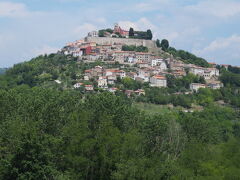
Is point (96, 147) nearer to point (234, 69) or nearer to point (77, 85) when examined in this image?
point (77, 85)

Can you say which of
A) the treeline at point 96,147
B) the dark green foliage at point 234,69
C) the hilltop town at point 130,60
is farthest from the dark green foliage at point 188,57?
the treeline at point 96,147

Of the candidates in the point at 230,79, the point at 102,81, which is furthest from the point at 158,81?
the point at 230,79

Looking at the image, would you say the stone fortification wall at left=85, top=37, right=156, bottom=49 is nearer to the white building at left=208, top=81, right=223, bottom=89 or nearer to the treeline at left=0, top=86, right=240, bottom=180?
the white building at left=208, top=81, right=223, bottom=89

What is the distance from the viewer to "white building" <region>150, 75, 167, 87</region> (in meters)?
97.6

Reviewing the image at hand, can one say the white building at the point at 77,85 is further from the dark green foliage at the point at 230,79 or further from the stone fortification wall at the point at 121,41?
the dark green foliage at the point at 230,79

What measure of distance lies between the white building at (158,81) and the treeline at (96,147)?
58.6 metres

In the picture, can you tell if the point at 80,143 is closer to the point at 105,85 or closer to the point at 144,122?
the point at 144,122

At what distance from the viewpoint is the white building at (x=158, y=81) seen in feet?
320

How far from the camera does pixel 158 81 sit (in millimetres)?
97875

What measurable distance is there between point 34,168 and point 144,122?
14.2 meters

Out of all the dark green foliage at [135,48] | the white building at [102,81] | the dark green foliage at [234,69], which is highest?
the dark green foliage at [135,48]

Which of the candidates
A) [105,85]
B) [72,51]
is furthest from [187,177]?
[72,51]

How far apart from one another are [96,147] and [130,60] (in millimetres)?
81404

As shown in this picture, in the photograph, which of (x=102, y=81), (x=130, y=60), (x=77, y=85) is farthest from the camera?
(x=130, y=60)
